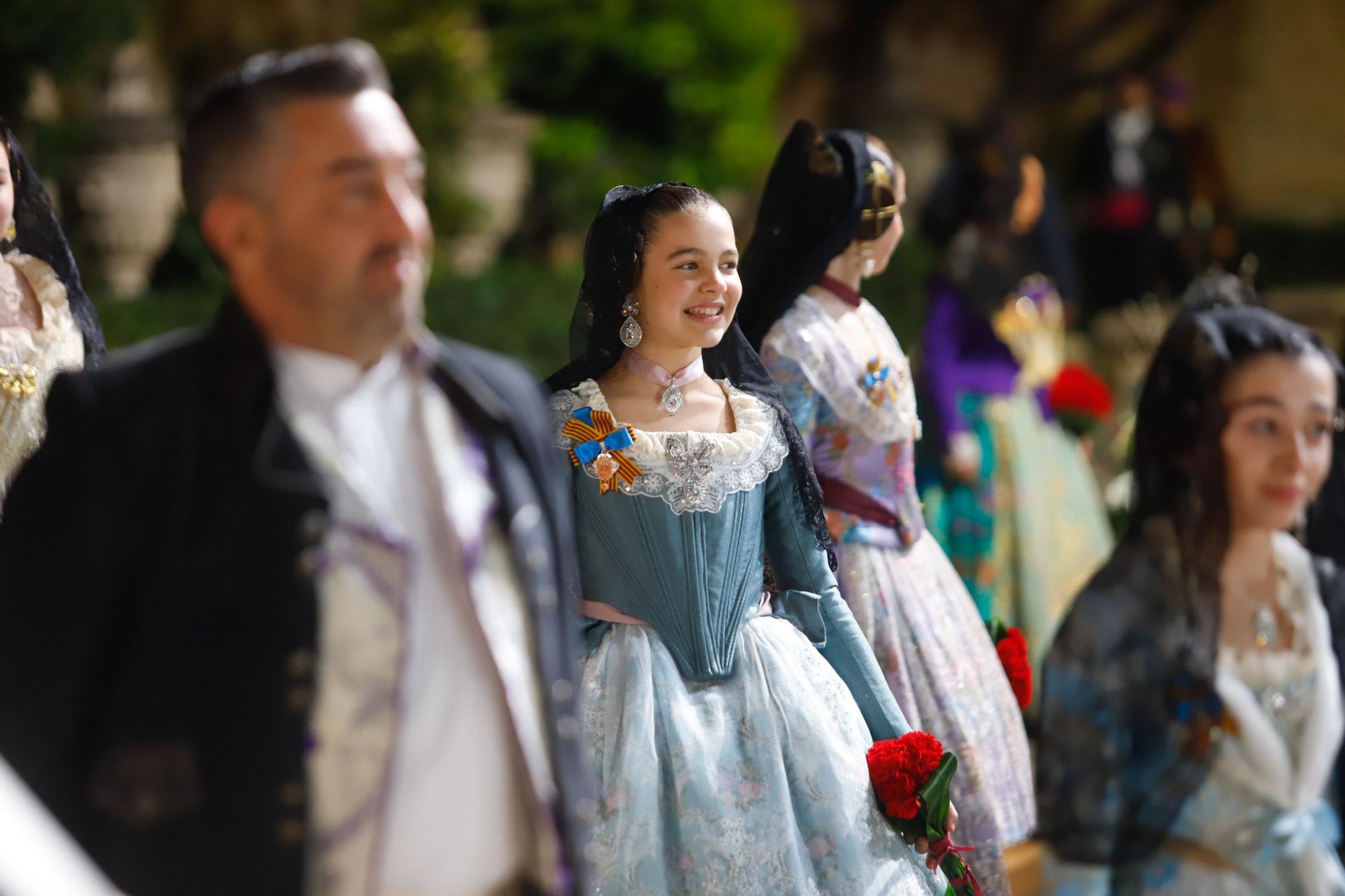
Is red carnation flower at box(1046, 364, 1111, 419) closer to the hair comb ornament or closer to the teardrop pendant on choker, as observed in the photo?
the hair comb ornament

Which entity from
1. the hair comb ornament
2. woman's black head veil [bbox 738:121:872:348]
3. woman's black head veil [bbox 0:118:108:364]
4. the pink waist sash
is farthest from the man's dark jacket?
the hair comb ornament

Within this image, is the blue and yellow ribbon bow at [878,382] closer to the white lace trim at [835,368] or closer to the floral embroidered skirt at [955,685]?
the white lace trim at [835,368]

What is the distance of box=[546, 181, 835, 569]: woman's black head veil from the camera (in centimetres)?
312

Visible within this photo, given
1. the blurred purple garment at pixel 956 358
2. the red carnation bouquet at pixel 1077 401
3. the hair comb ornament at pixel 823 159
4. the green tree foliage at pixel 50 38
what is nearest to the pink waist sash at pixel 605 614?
the hair comb ornament at pixel 823 159

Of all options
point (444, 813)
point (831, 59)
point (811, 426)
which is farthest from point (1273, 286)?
point (444, 813)

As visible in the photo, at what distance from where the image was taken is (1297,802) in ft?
9.45

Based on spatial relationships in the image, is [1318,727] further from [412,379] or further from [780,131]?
[780,131]

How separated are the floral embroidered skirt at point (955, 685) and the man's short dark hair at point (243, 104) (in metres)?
1.98

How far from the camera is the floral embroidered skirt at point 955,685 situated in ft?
11.9

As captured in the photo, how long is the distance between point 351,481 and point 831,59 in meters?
12.1

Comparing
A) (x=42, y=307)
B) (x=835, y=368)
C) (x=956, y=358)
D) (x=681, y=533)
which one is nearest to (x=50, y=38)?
(x=956, y=358)

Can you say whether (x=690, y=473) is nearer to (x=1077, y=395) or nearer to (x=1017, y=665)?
(x=1017, y=665)

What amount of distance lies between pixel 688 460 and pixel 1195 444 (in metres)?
0.98

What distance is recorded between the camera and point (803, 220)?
3.76 meters
